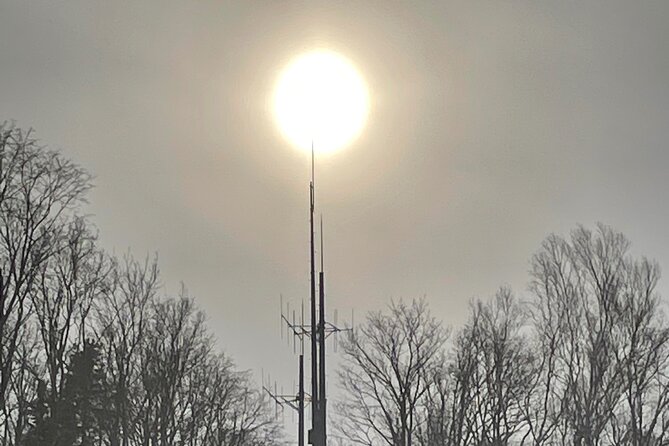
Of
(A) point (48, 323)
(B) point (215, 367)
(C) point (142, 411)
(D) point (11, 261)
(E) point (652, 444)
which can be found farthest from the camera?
(B) point (215, 367)

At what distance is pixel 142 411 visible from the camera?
40.3m

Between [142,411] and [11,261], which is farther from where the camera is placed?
[142,411]

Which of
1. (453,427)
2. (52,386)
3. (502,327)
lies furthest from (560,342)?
(52,386)

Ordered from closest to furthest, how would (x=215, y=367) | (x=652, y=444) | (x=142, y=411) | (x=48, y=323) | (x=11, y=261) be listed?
(x=11, y=261) → (x=48, y=323) → (x=652, y=444) → (x=142, y=411) → (x=215, y=367)

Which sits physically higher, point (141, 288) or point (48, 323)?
point (141, 288)

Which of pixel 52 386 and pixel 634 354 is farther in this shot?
pixel 634 354

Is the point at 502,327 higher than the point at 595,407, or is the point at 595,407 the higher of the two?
the point at 502,327

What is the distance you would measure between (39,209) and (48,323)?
5.80 meters

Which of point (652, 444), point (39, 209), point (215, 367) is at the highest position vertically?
point (215, 367)

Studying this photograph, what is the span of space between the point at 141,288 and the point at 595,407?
18651mm

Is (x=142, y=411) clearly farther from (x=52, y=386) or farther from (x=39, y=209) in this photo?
(x=39, y=209)

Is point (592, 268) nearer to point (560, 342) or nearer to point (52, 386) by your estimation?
point (560, 342)

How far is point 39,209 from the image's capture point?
2669 centimetres

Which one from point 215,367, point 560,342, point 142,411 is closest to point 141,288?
point 142,411
